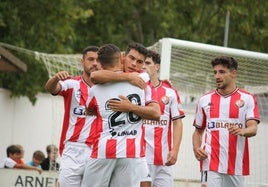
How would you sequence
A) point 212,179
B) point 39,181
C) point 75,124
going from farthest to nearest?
1. point 39,181
2. point 212,179
3. point 75,124

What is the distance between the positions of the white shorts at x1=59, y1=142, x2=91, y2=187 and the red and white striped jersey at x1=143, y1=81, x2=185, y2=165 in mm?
1355

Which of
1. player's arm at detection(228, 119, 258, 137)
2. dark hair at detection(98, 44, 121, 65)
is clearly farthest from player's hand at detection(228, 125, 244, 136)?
dark hair at detection(98, 44, 121, 65)

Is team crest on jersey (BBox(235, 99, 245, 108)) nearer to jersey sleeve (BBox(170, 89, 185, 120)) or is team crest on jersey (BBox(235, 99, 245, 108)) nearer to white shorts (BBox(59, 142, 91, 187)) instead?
jersey sleeve (BBox(170, 89, 185, 120))

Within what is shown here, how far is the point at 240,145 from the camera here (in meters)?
12.4

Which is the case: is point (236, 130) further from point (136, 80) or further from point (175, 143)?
point (136, 80)

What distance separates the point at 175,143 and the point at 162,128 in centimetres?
57

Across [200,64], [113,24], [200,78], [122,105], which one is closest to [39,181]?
[200,64]

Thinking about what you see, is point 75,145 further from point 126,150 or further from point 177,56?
point 177,56

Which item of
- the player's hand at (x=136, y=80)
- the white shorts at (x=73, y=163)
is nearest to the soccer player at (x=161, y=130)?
the white shorts at (x=73, y=163)

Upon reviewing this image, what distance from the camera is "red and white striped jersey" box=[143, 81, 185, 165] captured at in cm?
1308

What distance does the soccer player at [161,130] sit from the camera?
514 inches

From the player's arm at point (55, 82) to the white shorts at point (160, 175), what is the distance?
1.94 metres

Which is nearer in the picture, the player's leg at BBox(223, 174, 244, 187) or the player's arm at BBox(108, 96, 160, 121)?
the player's arm at BBox(108, 96, 160, 121)

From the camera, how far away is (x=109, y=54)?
32.8ft
